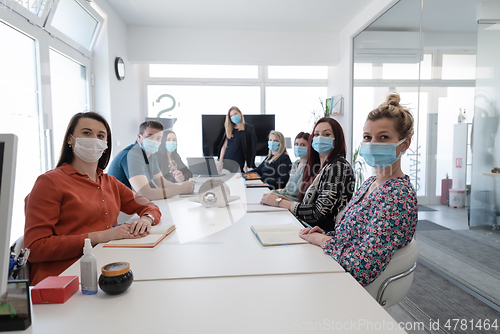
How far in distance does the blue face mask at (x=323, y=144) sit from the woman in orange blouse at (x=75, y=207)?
1.18 meters

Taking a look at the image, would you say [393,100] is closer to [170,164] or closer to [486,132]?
[486,132]

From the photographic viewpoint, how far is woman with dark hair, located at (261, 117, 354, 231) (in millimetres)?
1948

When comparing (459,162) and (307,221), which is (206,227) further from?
(459,162)

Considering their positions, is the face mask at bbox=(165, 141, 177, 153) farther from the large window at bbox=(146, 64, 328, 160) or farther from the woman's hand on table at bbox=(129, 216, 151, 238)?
the large window at bbox=(146, 64, 328, 160)

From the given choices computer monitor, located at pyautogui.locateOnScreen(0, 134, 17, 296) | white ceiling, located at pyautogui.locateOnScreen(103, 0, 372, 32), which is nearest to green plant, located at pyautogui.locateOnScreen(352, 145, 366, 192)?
white ceiling, located at pyautogui.locateOnScreen(103, 0, 372, 32)

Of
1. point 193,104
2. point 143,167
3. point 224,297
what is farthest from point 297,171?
point 193,104

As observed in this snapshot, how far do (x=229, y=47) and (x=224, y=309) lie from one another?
16.2 feet

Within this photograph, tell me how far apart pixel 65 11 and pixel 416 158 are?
399 cm

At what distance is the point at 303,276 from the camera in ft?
3.48

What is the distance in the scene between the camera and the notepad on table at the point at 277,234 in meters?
1.38

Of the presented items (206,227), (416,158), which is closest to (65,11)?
(206,227)

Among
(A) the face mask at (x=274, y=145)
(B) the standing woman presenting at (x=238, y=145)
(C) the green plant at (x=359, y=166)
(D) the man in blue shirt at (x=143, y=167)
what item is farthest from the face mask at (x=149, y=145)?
(C) the green plant at (x=359, y=166)

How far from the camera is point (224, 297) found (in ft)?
3.02

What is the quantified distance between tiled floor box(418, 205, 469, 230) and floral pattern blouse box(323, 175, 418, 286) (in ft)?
5.66
